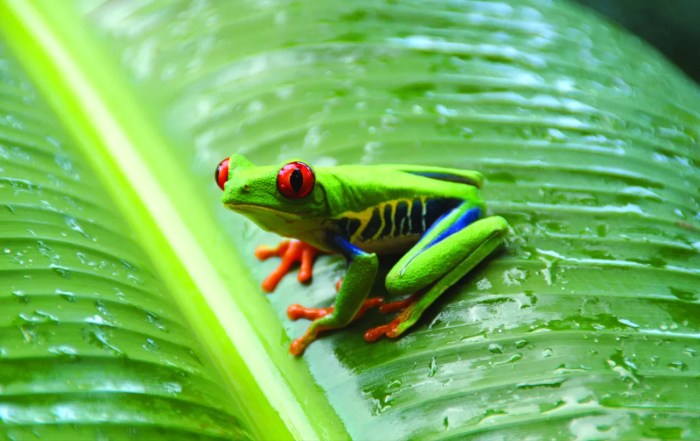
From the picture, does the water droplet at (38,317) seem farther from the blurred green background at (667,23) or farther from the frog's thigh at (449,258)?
the blurred green background at (667,23)

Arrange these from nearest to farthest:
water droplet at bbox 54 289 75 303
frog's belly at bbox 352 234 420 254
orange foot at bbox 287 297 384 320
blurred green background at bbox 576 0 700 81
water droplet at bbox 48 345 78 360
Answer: water droplet at bbox 48 345 78 360 < water droplet at bbox 54 289 75 303 < orange foot at bbox 287 297 384 320 < frog's belly at bbox 352 234 420 254 < blurred green background at bbox 576 0 700 81

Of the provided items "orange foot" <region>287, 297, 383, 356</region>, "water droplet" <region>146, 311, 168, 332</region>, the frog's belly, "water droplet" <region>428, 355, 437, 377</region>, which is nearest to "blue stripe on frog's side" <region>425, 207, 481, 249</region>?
the frog's belly

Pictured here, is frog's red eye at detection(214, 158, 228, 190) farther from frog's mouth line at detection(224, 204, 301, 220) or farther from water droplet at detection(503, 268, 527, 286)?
water droplet at detection(503, 268, 527, 286)

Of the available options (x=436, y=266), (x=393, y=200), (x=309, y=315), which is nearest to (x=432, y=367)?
(x=436, y=266)

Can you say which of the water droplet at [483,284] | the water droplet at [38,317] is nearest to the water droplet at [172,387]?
the water droplet at [38,317]

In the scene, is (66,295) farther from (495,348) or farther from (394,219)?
(495,348)
